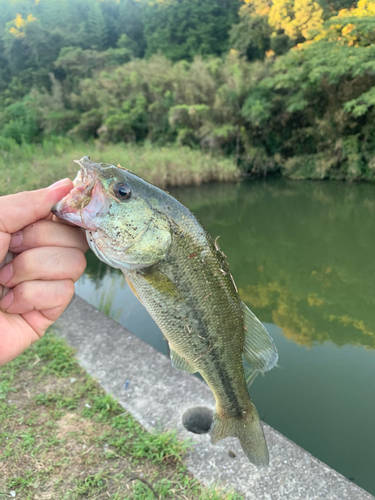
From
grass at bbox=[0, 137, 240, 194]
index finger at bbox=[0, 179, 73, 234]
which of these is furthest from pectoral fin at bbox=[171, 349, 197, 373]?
grass at bbox=[0, 137, 240, 194]

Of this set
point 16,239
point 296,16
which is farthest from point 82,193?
point 296,16

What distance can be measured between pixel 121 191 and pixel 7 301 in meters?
0.73

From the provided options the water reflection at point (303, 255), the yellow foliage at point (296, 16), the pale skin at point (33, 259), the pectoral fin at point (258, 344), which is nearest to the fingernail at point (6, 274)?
the pale skin at point (33, 259)

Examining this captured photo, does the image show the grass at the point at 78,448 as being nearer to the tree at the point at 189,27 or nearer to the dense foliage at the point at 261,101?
the dense foliage at the point at 261,101

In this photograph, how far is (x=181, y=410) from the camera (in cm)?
254

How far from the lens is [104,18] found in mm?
35719

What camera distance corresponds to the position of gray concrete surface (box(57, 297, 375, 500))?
2.01m

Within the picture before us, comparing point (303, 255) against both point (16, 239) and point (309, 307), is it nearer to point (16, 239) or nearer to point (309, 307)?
point (309, 307)

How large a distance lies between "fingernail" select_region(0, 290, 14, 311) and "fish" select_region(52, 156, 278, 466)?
0.46 meters

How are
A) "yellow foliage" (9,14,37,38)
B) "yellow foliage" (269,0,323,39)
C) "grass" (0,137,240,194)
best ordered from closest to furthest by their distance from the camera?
1. "grass" (0,137,240,194)
2. "yellow foliage" (269,0,323,39)
3. "yellow foliage" (9,14,37,38)

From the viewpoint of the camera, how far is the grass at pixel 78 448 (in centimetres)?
196

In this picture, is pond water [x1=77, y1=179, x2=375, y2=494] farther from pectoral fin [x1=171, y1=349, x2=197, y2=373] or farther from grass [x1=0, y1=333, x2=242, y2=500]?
pectoral fin [x1=171, y1=349, x2=197, y2=373]

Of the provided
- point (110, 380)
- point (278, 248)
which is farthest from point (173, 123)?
point (110, 380)

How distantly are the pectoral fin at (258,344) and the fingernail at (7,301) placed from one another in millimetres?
1066
